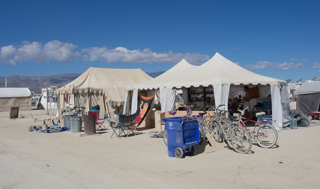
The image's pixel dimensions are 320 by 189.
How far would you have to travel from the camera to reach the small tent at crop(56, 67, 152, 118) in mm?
15273

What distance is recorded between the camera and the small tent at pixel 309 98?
14283 millimetres

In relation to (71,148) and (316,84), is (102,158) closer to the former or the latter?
(71,148)

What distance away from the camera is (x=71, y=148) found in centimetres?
698

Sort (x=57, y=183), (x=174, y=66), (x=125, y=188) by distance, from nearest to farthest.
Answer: (x=125, y=188) < (x=57, y=183) < (x=174, y=66)

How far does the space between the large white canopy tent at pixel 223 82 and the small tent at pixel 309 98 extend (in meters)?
5.39

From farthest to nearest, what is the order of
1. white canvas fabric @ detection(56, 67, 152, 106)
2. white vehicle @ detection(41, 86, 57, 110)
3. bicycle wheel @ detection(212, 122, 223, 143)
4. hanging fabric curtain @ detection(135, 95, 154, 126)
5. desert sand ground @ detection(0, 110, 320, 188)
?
white vehicle @ detection(41, 86, 57, 110) < white canvas fabric @ detection(56, 67, 152, 106) < hanging fabric curtain @ detection(135, 95, 154, 126) < bicycle wheel @ detection(212, 122, 223, 143) < desert sand ground @ detection(0, 110, 320, 188)

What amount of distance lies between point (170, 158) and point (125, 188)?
2048mm

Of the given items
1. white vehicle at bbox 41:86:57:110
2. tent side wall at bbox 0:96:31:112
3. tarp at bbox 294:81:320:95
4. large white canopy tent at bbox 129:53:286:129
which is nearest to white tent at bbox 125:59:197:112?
large white canopy tent at bbox 129:53:286:129

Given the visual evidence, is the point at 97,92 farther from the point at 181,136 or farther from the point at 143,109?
the point at 181,136

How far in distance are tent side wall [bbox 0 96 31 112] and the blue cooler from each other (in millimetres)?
26028

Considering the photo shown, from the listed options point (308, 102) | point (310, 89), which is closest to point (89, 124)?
point (308, 102)

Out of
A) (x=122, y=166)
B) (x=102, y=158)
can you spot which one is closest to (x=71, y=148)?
(x=102, y=158)

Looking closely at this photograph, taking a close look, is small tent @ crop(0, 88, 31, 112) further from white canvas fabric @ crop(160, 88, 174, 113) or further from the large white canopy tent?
white canvas fabric @ crop(160, 88, 174, 113)

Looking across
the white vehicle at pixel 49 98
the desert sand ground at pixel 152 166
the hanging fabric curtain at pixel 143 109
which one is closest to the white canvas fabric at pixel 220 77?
the hanging fabric curtain at pixel 143 109
